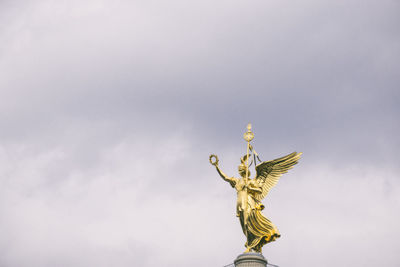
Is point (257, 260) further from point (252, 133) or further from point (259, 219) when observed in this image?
point (252, 133)

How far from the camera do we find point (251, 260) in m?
37.5

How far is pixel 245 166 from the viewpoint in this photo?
39.7 m

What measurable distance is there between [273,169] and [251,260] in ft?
13.9

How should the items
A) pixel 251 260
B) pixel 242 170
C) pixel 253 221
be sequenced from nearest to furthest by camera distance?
pixel 251 260 → pixel 253 221 → pixel 242 170

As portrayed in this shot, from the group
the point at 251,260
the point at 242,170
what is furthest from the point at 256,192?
the point at 251,260

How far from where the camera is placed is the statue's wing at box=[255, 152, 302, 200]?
130 feet

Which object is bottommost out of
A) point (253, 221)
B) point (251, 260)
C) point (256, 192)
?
point (251, 260)

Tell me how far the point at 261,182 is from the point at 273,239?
2644mm

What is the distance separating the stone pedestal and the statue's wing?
3285 mm

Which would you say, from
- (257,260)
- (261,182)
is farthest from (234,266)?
(261,182)

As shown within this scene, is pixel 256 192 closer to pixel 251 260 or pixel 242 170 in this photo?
pixel 242 170

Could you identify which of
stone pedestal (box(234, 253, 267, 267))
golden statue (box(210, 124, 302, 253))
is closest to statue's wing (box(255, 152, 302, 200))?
golden statue (box(210, 124, 302, 253))

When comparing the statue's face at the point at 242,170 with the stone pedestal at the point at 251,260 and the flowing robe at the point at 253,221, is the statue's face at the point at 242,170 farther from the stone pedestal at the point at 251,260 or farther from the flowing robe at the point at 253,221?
the stone pedestal at the point at 251,260

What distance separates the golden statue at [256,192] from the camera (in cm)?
3828
